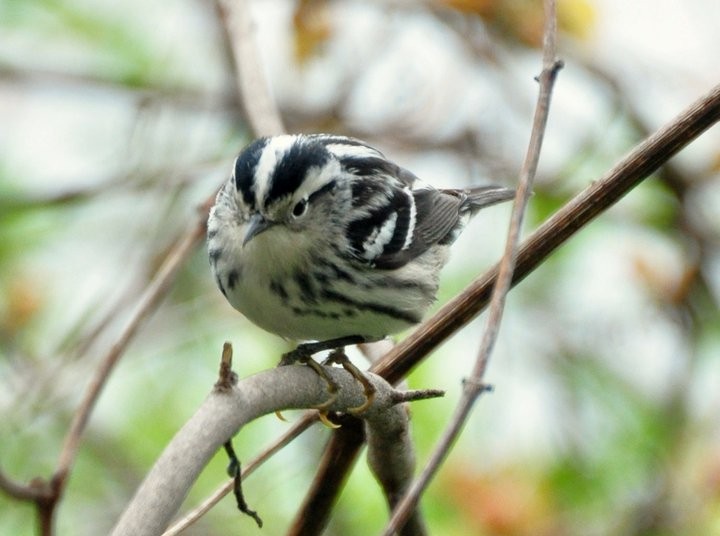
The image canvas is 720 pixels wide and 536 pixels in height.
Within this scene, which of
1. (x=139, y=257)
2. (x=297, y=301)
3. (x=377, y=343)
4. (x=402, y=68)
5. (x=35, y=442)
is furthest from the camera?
(x=402, y=68)

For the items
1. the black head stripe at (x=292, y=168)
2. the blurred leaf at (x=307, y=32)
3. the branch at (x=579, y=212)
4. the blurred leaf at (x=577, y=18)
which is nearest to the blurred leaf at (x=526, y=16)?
the blurred leaf at (x=577, y=18)

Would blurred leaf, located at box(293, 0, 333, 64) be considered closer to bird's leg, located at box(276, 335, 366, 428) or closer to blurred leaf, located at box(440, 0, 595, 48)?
blurred leaf, located at box(440, 0, 595, 48)

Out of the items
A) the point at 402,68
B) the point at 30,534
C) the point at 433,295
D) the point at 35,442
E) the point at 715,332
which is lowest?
the point at 30,534

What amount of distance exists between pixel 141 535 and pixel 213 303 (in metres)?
2.50

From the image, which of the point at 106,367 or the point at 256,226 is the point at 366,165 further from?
the point at 106,367

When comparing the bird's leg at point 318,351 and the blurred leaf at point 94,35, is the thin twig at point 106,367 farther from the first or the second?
the blurred leaf at point 94,35

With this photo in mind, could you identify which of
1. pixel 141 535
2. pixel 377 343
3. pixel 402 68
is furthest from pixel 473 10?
pixel 141 535

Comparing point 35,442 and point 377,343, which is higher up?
point 377,343

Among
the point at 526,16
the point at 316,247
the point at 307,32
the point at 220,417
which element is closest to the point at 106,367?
the point at 316,247

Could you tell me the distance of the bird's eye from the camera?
8.74ft

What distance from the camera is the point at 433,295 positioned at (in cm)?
294

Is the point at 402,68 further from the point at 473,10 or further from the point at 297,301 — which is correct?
the point at 297,301

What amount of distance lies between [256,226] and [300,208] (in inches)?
7.1

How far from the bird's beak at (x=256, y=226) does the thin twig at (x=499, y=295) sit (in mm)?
939
